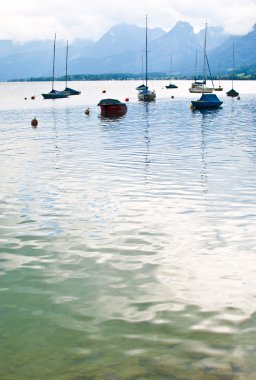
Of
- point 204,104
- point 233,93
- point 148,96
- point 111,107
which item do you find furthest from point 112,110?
point 233,93

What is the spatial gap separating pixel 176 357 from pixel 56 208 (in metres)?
12.5

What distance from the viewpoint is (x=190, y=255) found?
1516cm

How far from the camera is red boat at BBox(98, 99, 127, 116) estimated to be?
270ft

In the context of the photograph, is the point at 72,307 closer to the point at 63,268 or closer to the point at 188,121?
the point at 63,268

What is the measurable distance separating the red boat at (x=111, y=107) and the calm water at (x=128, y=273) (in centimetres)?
5214

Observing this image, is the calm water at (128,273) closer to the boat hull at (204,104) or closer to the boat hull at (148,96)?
the boat hull at (204,104)

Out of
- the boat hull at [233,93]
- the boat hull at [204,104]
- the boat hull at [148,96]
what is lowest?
the boat hull at [204,104]

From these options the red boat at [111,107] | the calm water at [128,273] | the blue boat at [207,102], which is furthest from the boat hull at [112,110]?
the calm water at [128,273]

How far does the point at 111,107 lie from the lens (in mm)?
83062

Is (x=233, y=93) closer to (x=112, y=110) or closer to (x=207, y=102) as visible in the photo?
(x=207, y=102)

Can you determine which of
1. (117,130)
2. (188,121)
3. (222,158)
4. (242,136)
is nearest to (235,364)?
(222,158)

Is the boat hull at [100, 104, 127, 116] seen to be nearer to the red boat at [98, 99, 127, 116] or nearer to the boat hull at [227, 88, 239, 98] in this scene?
the red boat at [98, 99, 127, 116]

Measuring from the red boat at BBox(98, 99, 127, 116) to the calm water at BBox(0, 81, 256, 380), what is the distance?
52.1 metres

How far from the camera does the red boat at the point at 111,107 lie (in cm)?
8231
